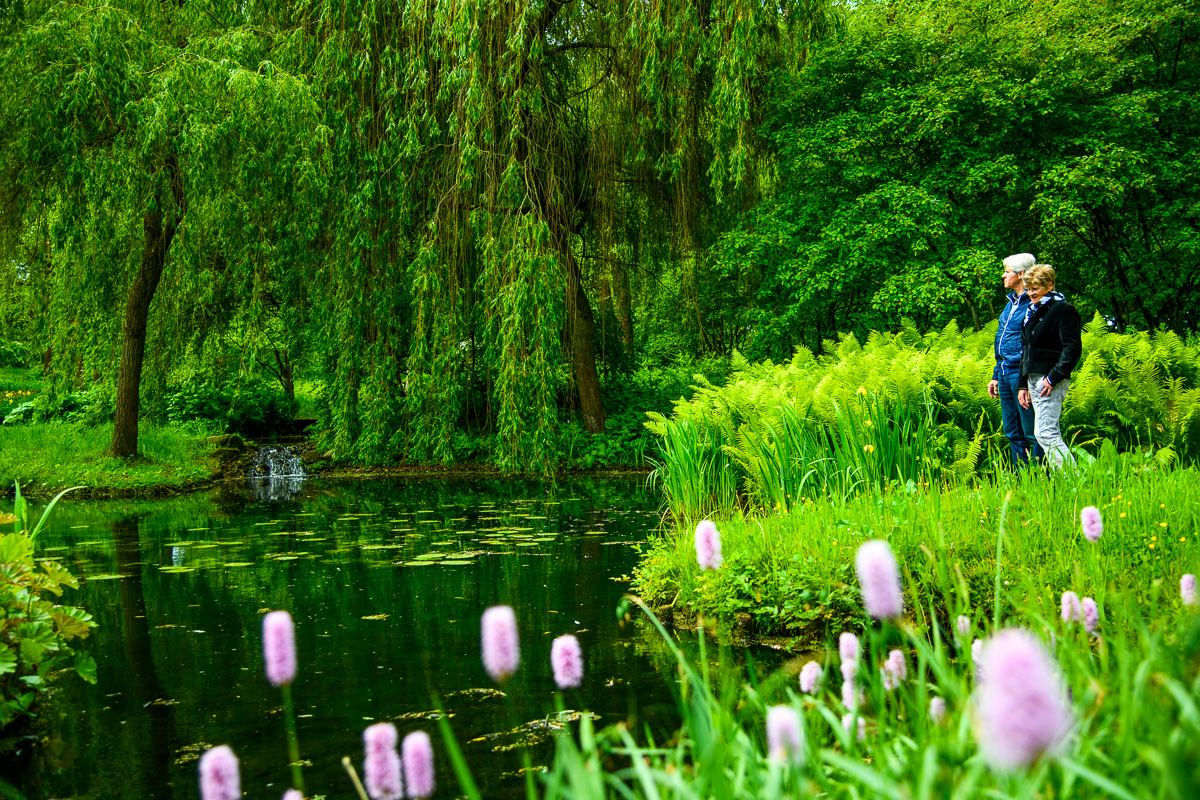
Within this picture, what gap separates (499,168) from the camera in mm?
11445

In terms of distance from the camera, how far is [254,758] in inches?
118

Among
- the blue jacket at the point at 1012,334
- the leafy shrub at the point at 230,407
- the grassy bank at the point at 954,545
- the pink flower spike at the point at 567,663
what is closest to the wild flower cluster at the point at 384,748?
the pink flower spike at the point at 567,663

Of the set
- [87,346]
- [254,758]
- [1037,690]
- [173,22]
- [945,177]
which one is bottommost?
[254,758]

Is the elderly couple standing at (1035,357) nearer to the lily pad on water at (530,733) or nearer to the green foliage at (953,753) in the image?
the lily pad on water at (530,733)

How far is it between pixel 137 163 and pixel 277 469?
573 cm

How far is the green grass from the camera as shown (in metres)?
11.5

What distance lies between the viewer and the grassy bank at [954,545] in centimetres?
367

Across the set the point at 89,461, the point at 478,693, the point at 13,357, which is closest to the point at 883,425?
the point at 478,693

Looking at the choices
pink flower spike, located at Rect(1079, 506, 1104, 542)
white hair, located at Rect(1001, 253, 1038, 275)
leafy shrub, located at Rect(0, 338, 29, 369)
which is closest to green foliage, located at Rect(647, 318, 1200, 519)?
white hair, located at Rect(1001, 253, 1038, 275)

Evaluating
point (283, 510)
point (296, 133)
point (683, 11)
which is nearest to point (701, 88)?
point (683, 11)

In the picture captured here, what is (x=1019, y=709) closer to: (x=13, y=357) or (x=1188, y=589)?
(x=1188, y=589)

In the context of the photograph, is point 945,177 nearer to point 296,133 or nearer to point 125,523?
point 296,133

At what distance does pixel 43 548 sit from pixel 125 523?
1.71 metres

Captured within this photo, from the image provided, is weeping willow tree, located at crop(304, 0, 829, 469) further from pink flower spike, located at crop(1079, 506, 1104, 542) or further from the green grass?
pink flower spike, located at crop(1079, 506, 1104, 542)
